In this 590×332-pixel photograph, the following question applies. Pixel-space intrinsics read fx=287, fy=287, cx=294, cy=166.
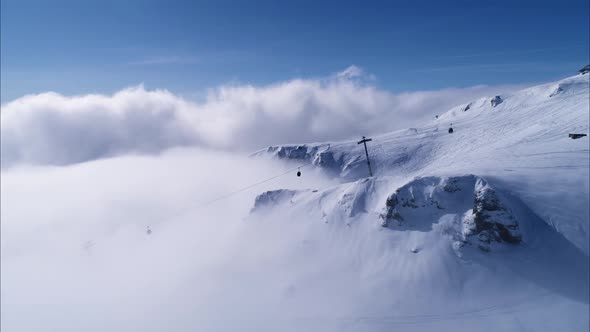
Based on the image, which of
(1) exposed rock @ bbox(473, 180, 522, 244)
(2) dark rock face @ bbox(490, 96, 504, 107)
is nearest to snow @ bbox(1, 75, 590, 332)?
(1) exposed rock @ bbox(473, 180, 522, 244)

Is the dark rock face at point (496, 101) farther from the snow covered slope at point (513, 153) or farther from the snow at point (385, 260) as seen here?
the snow at point (385, 260)

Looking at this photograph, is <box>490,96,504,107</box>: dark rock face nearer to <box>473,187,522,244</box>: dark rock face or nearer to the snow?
the snow

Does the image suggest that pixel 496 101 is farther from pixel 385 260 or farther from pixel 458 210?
pixel 385 260

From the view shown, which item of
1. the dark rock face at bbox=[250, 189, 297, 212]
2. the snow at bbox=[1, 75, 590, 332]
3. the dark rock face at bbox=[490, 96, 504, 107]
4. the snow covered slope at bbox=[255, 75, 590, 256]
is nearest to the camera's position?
the snow at bbox=[1, 75, 590, 332]

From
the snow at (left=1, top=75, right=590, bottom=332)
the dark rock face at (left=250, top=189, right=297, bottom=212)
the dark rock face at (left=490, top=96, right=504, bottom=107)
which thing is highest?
the dark rock face at (left=490, top=96, right=504, bottom=107)

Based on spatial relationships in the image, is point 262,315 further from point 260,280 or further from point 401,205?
point 401,205

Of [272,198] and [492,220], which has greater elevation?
[272,198]

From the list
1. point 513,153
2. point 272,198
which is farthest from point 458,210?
point 272,198

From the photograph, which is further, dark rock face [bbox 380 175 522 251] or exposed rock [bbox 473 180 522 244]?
dark rock face [bbox 380 175 522 251]

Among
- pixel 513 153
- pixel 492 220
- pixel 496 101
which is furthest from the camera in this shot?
pixel 496 101
